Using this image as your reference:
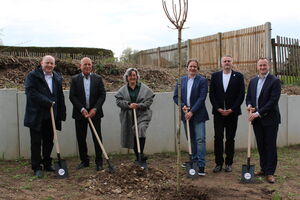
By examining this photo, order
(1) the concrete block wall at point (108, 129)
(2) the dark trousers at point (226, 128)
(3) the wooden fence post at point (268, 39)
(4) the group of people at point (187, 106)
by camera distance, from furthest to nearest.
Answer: (3) the wooden fence post at point (268, 39) → (1) the concrete block wall at point (108, 129) → (2) the dark trousers at point (226, 128) → (4) the group of people at point (187, 106)

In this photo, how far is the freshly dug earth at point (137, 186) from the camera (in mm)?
4680

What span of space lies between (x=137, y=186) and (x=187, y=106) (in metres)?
1.43

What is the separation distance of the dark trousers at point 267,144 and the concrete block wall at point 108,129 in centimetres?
208

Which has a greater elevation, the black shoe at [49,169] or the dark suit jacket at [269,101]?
the dark suit jacket at [269,101]

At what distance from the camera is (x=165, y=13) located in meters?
4.08

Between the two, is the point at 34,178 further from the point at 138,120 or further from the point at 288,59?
the point at 288,59

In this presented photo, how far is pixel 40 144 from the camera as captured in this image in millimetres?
5613

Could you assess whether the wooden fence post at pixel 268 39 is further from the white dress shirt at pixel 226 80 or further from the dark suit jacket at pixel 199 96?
the dark suit jacket at pixel 199 96

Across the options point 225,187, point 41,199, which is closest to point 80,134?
point 41,199

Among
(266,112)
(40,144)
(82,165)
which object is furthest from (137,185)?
(266,112)

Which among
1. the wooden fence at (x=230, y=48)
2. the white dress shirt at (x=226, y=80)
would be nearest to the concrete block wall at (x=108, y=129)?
the white dress shirt at (x=226, y=80)

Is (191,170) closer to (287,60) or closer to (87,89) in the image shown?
(87,89)

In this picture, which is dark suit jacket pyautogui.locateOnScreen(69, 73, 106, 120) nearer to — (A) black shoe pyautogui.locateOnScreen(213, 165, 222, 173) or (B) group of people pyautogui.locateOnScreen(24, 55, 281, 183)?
(B) group of people pyautogui.locateOnScreen(24, 55, 281, 183)

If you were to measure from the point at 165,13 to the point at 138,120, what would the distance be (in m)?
2.14
